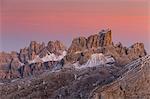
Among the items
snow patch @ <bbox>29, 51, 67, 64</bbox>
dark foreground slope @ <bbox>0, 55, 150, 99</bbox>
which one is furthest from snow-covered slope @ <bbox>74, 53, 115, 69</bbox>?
snow patch @ <bbox>29, 51, 67, 64</bbox>

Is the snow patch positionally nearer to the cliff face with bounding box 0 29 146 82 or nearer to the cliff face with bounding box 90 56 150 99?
the cliff face with bounding box 0 29 146 82

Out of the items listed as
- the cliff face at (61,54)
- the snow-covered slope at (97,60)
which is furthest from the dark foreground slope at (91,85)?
the cliff face at (61,54)

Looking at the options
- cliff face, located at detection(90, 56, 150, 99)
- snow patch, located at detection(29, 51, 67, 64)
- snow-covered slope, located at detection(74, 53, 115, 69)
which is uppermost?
snow patch, located at detection(29, 51, 67, 64)

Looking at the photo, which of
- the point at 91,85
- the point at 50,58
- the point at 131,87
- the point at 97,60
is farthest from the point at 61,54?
the point at 131,87

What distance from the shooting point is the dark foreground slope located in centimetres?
4773

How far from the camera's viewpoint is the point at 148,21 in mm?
20328

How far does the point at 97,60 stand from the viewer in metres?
95.4

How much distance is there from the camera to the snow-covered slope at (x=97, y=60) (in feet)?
308

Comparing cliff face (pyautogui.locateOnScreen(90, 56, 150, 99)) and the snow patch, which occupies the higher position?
the snow patch

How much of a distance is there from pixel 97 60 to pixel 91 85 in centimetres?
3021

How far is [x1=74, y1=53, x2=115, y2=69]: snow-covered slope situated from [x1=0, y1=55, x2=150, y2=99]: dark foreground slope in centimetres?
507

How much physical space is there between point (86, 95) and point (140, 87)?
1270 centimetres

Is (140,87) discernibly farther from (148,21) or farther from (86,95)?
(148,21)

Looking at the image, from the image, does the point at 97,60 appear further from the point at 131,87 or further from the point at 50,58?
the point at 131,87
